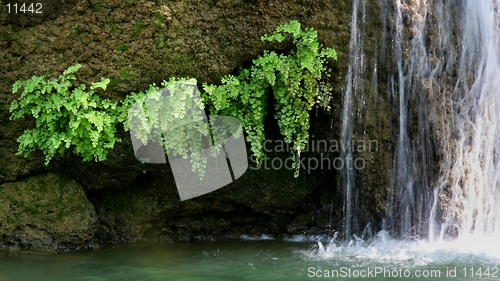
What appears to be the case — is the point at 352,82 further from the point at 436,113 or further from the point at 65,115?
the point at 65,115

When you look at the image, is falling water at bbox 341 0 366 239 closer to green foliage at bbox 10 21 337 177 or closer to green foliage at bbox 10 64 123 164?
green foliage at bbox 10 21 337 177

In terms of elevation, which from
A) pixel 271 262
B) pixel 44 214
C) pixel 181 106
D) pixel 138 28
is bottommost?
pixel 271 262

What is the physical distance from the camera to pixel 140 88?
271 inches

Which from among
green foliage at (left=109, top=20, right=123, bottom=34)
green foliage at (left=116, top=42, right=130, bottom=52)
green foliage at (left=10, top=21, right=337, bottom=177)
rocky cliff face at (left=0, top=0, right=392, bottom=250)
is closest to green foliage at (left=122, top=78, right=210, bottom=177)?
green foliage at (left=10, top=21, right=337, bottom=177)

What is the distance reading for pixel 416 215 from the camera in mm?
7371

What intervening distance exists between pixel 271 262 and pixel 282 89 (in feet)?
7.07

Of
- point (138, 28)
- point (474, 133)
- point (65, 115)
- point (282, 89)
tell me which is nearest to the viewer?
point (65, 115)

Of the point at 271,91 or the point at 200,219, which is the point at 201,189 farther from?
the point at 271,91

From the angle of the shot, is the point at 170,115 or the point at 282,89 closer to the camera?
the point at 170,115

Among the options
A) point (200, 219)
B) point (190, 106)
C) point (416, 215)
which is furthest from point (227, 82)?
point (416, 215)

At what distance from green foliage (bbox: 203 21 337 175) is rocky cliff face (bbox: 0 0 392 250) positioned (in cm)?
17

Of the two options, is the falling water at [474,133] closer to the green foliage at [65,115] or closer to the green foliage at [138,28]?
the green foliage at [138,28]

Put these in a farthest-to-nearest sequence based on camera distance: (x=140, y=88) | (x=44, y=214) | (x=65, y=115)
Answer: (x=44, y=214) < (x=140, y=88) < (x=65, y=115)

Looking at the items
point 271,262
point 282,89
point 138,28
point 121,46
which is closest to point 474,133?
point 282,89
